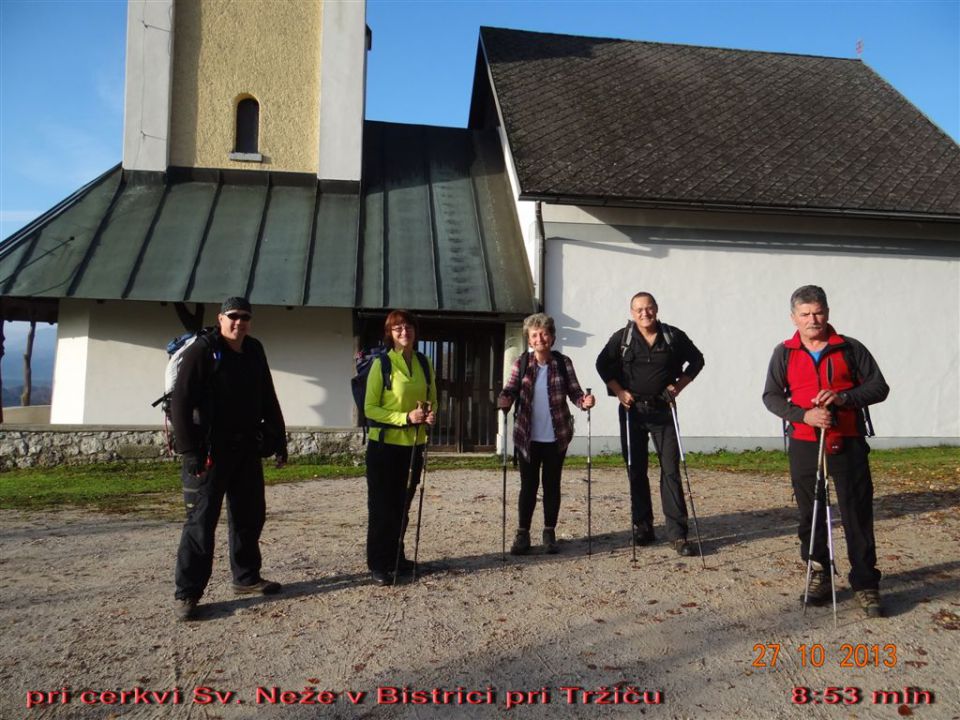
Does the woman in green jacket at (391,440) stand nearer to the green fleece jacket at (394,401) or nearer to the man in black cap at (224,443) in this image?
the green fleece jacket at (394,401)

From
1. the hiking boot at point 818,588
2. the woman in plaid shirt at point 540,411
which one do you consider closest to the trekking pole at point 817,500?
the hiking boot at point 818,588

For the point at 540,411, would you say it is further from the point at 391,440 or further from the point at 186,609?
the point at 186,609

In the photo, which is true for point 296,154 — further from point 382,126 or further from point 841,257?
point 841,257

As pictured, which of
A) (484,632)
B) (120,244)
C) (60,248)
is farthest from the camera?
(120,244)

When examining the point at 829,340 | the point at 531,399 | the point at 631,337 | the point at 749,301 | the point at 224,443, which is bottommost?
the point at 224,443

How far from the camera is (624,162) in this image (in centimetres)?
1213

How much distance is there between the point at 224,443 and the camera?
14.5 ft

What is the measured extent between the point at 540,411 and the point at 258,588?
2277mm

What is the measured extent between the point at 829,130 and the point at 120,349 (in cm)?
1314

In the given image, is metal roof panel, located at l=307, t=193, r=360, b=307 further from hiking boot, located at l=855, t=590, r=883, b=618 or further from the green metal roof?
hiking boot, located at l=855, t=590, r=883, b=618

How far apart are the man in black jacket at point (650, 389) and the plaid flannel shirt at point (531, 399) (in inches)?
16.6

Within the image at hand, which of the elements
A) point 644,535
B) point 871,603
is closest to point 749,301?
point 644,535

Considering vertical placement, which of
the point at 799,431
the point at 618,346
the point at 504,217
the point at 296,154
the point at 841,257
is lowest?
the point at 799,431

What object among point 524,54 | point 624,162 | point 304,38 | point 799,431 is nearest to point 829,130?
point 624,162
